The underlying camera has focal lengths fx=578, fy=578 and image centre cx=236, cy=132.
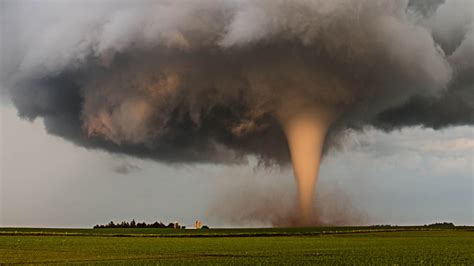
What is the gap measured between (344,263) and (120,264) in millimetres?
17299

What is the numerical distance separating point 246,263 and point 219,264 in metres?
2.31

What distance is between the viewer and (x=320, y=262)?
4538 centimetres

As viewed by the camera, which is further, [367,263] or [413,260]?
[413,260]

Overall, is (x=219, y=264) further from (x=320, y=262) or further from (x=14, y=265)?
(x=14, y=265)

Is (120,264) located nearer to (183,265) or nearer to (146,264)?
(146,264)

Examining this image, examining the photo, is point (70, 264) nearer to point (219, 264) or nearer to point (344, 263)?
point (219, 264)

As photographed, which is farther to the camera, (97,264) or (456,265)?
(97,264)

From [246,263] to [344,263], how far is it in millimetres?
7535

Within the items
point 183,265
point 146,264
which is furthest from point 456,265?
point 146,264

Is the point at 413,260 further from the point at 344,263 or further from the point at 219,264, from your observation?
the point at 219,264

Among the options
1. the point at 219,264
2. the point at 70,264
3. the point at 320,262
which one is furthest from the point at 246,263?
the point at 70,264

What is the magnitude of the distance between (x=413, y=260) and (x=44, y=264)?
29.9 meters

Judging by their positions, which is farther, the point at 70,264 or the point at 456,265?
the point at 70,264

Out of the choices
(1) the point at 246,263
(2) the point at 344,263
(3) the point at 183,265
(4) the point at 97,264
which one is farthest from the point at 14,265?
(2) the point at 344,263
